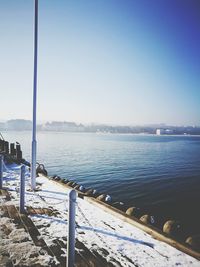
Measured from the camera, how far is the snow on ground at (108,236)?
4.09 m

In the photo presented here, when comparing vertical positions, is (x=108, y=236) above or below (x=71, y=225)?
below

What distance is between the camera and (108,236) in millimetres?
4969

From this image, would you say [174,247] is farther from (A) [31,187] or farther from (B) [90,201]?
(A) [31,187]

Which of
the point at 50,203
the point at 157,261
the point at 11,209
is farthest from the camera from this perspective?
the point at 50,203

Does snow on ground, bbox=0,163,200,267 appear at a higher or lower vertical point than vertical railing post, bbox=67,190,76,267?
lower

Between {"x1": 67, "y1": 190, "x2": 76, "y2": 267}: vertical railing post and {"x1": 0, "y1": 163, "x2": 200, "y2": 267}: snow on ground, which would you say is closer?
{"x1": 67, "y1": 190, "x2": 76, "y2": 267}: vertical railing post

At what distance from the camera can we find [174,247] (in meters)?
4.53

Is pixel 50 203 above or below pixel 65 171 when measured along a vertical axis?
above

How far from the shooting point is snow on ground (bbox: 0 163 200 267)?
409 cm

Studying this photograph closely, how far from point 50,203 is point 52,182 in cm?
292

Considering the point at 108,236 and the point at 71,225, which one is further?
the point at 108,236

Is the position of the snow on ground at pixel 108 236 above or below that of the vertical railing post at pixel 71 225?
below

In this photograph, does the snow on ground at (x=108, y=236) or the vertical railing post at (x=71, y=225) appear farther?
the snow on ground at (x=108, y=236)

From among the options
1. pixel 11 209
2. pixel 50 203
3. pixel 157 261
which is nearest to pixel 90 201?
pixel 50 203
